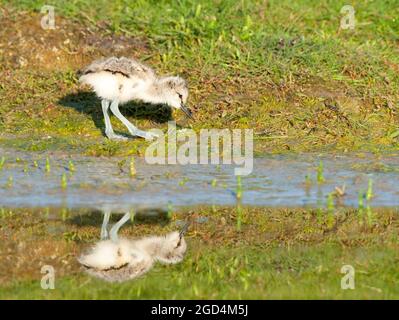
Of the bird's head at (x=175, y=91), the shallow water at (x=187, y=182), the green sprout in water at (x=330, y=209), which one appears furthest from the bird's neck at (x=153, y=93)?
the green sprout in water at (x=330, y=209)

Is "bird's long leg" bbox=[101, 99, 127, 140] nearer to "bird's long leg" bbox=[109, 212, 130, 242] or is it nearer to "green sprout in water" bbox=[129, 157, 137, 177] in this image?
"green sprout in water" bbox=[129, 157, 137, 177]

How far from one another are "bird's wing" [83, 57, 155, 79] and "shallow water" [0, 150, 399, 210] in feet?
2.83

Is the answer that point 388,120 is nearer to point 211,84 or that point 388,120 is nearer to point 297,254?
point 211,84

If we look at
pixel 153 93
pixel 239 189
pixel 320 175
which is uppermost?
pixel 153 93

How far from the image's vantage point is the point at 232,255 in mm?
6957

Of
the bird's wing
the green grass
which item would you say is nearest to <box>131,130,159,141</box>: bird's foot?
the bird's wing

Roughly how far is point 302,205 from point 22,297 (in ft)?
8.78

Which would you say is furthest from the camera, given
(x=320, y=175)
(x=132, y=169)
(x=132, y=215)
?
(x=132, y=169)

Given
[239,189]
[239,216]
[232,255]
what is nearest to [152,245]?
[232,255]

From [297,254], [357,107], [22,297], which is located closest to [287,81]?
[357,107]

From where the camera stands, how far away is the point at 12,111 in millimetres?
10250

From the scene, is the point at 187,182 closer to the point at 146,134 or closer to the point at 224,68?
the point at 146,134

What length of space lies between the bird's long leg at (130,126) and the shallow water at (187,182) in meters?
0.48

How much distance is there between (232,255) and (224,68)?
4.00 meters
